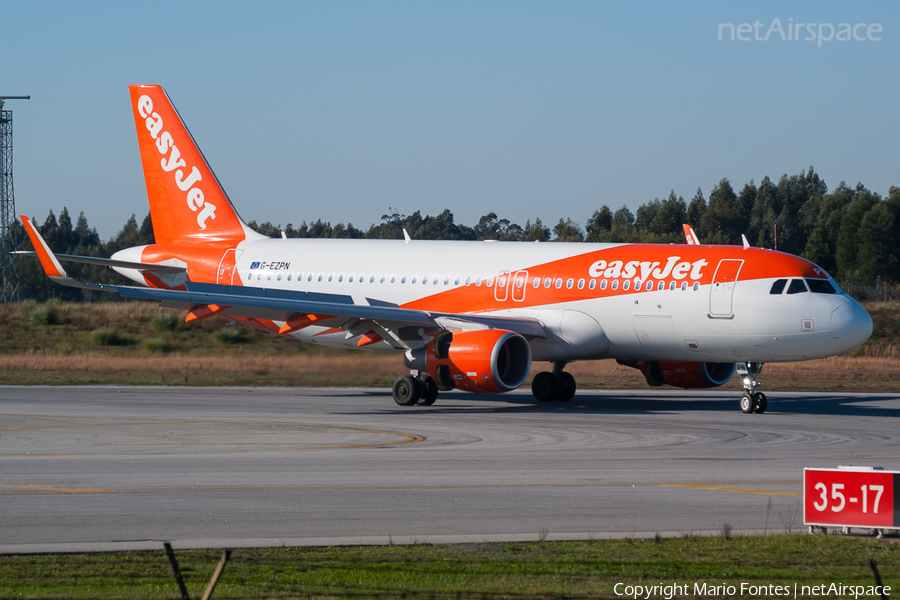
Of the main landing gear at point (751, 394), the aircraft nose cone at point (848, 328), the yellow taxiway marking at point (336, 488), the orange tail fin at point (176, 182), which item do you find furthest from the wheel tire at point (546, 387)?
the yellow taxiway marking at point (336, 488)

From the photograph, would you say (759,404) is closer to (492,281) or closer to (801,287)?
(801,287)

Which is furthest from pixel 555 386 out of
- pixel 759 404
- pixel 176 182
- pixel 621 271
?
pixel 176 182

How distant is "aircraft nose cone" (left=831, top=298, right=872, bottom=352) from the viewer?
2502cm

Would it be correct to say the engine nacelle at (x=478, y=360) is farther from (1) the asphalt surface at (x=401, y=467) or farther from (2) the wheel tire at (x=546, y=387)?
(2) the wheel tire at (x=546, y=387)

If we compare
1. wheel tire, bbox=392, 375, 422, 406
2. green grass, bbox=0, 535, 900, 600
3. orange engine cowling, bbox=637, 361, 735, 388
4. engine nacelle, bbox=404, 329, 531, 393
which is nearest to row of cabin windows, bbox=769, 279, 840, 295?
orange engine cowling, bbox=637, 361, 735, 388

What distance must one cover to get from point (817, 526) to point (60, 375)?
3331 centimetres

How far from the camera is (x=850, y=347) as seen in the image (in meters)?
25.1

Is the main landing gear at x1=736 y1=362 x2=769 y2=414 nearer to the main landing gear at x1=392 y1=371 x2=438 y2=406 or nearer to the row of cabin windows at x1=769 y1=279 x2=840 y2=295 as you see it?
the row of cabin windows at x1=769 y1=279 x2=840 y2=295

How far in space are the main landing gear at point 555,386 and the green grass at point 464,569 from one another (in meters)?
19.2

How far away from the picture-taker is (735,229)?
374 ft

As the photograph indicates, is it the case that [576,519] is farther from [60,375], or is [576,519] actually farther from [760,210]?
[760,210]

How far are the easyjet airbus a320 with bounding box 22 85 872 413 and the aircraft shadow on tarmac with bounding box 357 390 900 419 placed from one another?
79 cm

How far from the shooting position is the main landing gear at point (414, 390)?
28.4m

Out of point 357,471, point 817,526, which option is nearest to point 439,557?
point 817,526
